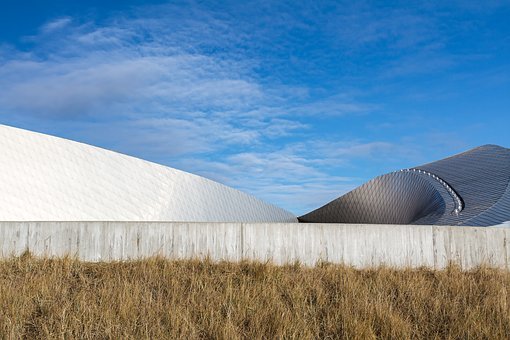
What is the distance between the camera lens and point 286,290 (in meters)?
7.29

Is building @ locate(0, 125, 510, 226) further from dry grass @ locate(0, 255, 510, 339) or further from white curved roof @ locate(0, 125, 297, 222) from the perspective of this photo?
dry grass @ locate(0, 255, 510, 339)

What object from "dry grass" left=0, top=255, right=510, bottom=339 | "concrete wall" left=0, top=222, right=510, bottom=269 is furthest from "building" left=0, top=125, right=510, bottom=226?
"dry grass" left=0, top=255, right=510, bottom=339

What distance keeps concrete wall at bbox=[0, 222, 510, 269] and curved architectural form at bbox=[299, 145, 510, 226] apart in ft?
23.7

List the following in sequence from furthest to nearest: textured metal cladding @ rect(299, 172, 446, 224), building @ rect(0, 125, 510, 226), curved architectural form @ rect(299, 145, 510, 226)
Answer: textured metal cladding @ rect(299, 172, 446, 224) → curved architectural form @ rect(299, 145, 510, 226) → building @ rect(0, 125, 510, 226)

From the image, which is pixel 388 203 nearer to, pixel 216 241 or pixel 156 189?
pixel 156 189

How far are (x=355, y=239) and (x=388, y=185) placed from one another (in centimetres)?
1826

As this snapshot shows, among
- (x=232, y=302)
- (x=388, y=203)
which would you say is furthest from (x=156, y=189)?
(x=388, y=203)

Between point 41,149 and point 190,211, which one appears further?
point 190,211

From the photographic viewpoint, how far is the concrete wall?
9.83m

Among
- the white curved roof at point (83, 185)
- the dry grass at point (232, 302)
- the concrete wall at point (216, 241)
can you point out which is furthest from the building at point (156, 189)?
the dry grass at point (232, 302)

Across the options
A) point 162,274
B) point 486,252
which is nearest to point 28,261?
point 162,274

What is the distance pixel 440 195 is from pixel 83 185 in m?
14.4

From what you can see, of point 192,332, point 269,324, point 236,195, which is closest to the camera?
point 192,332

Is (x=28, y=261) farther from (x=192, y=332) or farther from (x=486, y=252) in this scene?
(x=486, y=252)
